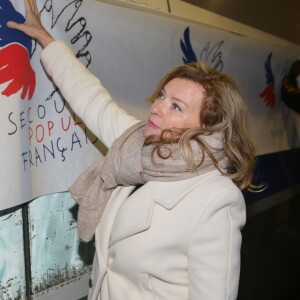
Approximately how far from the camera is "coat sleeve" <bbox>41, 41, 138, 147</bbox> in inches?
35.7

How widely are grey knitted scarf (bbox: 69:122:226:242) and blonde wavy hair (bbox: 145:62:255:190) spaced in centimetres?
2

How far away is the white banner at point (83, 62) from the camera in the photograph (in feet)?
2.74

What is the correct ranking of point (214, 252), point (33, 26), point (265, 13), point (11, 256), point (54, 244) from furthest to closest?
point (265, 13), point (54, 244), point (11, 256), point (33, 26), point (214, 252)

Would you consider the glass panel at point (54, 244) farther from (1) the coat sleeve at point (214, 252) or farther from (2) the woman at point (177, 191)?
(1) the coat sleeve at point (214, 252)

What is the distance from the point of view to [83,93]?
3.06 feet

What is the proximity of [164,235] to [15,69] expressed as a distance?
49 centimetres

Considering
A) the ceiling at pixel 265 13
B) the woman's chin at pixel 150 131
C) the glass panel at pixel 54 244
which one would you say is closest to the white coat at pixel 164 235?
the woman's chin at pixel 150 131

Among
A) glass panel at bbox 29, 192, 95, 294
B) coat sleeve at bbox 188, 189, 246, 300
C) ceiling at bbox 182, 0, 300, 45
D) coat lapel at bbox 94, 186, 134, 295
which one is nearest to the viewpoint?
coat sleeve at bbox 188, 189, 246, 300

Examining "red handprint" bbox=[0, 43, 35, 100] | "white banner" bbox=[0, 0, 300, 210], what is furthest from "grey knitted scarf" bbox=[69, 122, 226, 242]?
"red handprint" bbox=[0, 43, 35, 100]

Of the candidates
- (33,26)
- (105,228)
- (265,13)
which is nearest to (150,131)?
(105,228)

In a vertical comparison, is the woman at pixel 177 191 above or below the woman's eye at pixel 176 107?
below

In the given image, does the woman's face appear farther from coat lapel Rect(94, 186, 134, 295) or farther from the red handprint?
the red handprint

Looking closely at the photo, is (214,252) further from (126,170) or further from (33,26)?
(33,26)

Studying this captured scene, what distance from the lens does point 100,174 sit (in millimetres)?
888
